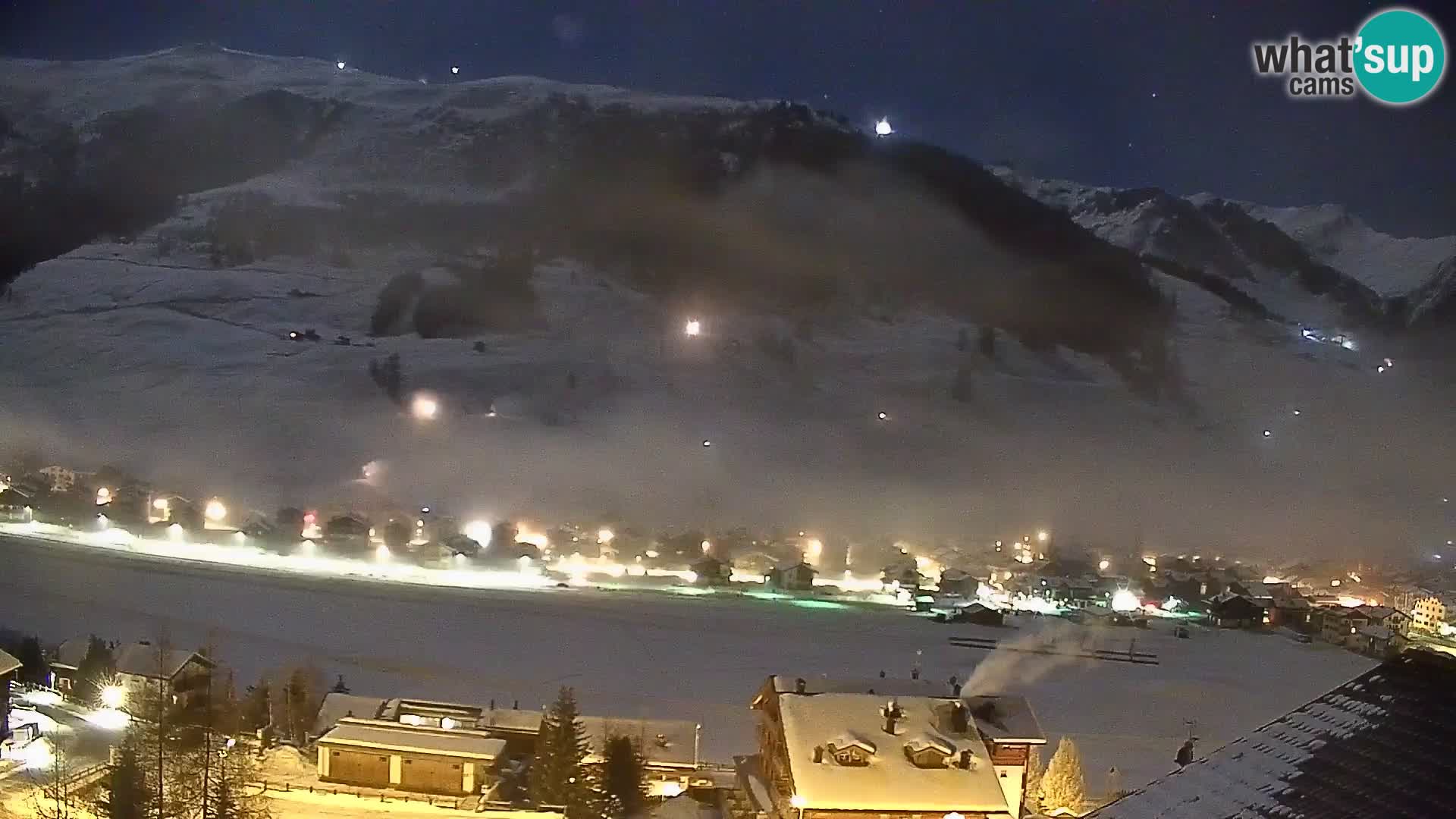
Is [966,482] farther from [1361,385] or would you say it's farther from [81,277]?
[81,277]

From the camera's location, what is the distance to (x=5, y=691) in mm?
7977

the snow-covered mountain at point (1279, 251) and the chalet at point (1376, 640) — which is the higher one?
the snow-covered mountain at point (1279, 251)

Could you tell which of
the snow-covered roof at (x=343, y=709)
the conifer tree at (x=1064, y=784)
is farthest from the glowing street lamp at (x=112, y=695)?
the conifer tree at (x=1064, y=784)

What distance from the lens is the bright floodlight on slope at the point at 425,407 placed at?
30047 mm

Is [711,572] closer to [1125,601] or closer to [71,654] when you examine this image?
[1125,601]

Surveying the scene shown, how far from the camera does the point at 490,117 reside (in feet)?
179

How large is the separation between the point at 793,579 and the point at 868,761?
42.9ft

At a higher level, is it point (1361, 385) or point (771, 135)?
point (771, 135)

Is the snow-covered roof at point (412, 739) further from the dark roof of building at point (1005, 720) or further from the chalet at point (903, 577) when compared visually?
the chalet at point (903, 577)

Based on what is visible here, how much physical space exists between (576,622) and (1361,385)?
34.0 m

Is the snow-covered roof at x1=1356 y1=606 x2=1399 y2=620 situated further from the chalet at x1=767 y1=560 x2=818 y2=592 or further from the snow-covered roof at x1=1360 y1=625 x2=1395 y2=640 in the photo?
the chalet at x1=767 y1=560 x2=818 y2=592

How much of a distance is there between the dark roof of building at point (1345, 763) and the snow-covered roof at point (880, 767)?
14.8ft

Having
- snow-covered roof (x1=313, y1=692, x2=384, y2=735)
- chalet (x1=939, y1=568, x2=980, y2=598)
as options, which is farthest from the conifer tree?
chalet (x1=939, y1=568, x2=980, y2=598)

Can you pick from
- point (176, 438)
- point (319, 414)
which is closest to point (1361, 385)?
point (319, 414)
